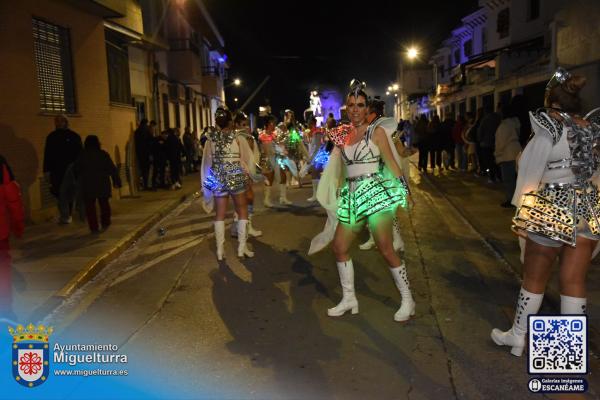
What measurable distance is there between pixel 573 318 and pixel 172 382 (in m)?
2.75

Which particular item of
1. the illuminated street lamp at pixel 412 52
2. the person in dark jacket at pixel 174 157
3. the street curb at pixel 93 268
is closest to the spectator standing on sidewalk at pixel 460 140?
the person in dark jacket at pixel 174 157

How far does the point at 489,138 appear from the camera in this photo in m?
13.5

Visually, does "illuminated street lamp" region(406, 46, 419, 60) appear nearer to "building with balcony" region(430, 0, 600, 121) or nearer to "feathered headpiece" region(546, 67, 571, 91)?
"building with balcony" region(430, 0, 600, 121)

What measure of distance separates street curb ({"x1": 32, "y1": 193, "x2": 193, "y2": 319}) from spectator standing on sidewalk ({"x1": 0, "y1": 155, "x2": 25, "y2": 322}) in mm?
298

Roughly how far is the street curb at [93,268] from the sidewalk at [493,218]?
16.2 ft

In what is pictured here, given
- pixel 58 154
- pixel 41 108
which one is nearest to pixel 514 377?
pixel 58 154

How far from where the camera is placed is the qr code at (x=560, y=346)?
3598 millimetres

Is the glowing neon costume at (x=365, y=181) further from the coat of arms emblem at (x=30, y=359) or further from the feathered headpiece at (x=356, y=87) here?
the coat of arms emblem at (x=30, y=359)

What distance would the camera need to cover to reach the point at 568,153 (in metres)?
3.58

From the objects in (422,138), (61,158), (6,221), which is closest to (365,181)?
(6,221)

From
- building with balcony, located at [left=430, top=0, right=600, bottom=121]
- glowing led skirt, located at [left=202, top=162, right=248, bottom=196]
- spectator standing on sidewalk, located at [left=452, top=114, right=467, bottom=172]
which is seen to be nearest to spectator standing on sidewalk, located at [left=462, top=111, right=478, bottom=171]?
spectator standing on sidewalk, located at [left=452, top=114, right=467, bottom=172]

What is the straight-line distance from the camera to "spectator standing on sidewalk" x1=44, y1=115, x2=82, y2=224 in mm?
9625

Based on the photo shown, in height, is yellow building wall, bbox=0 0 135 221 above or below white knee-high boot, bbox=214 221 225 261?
above

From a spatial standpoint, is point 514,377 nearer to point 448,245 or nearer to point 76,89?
point 448,245
